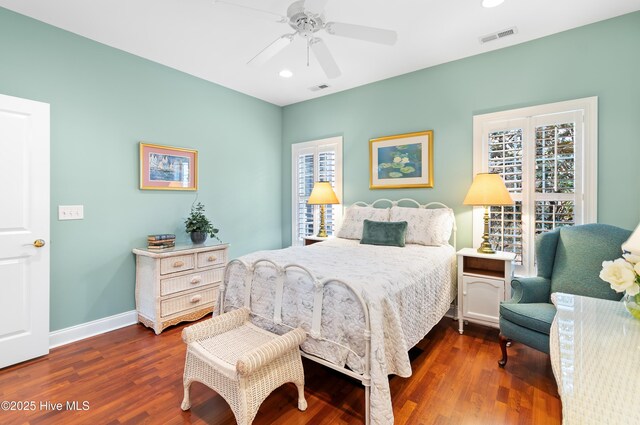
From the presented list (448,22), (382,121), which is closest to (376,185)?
(382,121)

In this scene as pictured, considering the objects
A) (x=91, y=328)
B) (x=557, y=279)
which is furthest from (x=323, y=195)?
(x=91, y=328)

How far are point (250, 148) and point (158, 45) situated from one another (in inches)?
69.4

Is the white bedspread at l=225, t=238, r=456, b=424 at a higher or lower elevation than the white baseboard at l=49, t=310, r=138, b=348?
higher

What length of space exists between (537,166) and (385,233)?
5.30 feet

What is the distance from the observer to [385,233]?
331cm

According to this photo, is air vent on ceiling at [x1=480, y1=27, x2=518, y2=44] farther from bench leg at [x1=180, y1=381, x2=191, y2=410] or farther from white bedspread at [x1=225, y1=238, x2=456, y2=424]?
bench leg at [x1=180, y1=381, x2=191, y2=410]

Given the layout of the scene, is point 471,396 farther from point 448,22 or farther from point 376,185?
point 448,22

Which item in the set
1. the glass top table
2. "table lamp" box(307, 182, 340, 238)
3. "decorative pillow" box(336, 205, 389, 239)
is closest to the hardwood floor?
the glass top table

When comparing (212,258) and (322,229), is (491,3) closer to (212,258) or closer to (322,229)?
(322,229)

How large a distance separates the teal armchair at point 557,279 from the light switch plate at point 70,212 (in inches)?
149

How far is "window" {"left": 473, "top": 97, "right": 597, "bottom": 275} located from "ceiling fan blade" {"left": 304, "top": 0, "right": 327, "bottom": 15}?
2173mm

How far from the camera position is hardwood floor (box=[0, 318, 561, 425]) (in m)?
1.84

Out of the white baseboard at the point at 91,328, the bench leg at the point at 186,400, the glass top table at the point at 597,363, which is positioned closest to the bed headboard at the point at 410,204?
the glass top table at the point at 597,363

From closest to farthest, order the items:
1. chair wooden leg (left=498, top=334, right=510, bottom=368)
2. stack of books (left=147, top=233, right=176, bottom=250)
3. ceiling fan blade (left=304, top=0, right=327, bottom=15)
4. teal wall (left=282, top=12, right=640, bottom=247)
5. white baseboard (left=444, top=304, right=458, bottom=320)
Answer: ceiling fan blade (left=304, top=0, right=327, bottom=15), chair wooden leg (left=498, top=334, right=510, bottom=368), teal wall (left=282, top=12, right=640, bottom=247), stack of books (left=147, top=233, right=176, bottom=250), white baseboard (left=444, top=304, right=458, bottom=320)
